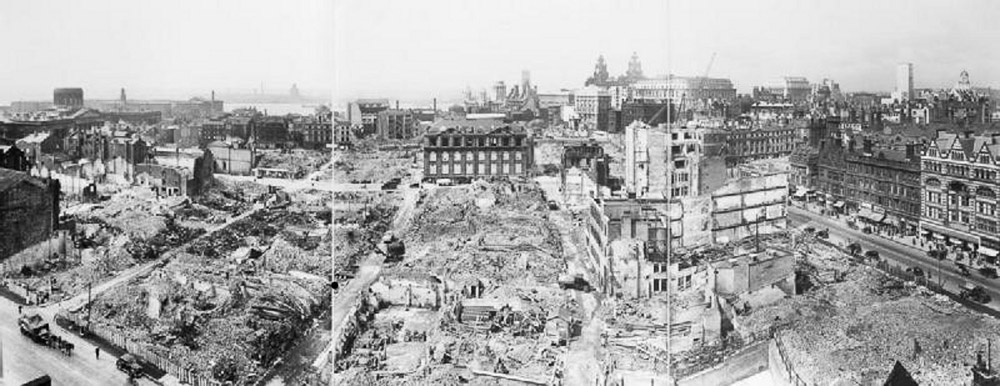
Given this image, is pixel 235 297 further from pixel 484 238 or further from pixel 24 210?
pixel 484 238

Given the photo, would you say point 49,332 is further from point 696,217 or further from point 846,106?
point 846,106

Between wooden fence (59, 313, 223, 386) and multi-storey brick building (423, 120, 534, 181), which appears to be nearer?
wooden fence (59, 313, 223, 386)

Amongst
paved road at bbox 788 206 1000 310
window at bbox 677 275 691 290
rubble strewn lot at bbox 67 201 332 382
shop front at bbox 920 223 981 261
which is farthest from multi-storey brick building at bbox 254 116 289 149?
shop front at bbox 920 223 981 261

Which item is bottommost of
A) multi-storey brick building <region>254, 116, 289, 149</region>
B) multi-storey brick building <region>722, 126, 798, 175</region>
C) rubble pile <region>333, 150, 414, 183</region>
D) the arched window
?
the arched window

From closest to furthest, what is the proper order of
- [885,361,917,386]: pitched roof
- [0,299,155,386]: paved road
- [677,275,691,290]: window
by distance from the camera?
1. [885,361,917,386]: pitched roof
2. [0,299,155,386]: paved road
3. [677,275,691,290]: window

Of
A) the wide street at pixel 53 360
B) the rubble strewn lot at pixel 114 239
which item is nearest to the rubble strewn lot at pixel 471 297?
the wide street at pixel 53 360

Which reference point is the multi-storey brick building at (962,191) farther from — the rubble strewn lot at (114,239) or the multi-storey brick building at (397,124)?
the rubble strewn lot at (114,239)

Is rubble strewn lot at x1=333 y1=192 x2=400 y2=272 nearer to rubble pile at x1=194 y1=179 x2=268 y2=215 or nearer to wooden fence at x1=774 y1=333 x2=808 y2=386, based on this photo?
rubble pile at x1=194 y1=179 x2=268 y2=215
